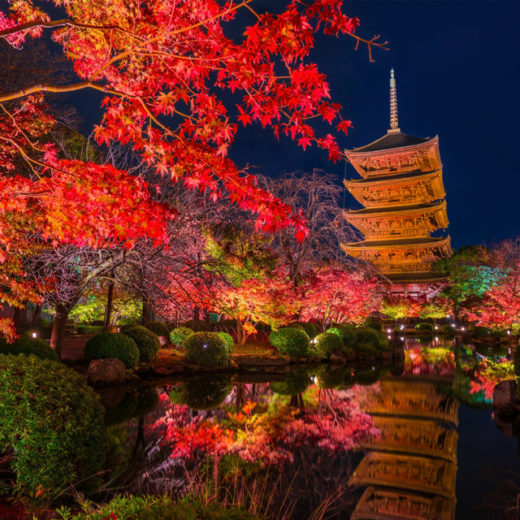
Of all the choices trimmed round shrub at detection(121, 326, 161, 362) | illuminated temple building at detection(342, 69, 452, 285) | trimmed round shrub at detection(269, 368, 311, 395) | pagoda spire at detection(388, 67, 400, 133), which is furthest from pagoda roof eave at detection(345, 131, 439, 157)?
trimmed round shrub at detection(121, 326, 161, 362)

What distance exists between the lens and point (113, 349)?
12297 millimetres

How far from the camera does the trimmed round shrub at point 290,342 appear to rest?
17.0m

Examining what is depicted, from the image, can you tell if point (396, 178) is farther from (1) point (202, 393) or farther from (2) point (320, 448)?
(2) point (320, 448)

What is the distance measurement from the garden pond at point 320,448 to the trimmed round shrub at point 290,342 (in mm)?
4220

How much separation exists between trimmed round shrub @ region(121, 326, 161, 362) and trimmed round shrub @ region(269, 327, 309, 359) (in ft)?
18.1

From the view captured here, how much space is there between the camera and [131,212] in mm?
4910

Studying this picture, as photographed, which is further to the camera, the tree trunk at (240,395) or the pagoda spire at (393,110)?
the pagoda spire at (393,110)

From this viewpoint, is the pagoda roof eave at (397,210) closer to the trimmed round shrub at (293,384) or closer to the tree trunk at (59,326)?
the trimmed round shrub at (293,384)

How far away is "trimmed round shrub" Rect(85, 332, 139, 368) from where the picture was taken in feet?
40.3

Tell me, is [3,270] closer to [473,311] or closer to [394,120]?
[473,311]

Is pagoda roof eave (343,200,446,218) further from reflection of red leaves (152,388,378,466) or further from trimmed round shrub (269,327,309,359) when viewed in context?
reflection of red leaves (152,388,378,466)

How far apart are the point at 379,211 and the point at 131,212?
117 ft

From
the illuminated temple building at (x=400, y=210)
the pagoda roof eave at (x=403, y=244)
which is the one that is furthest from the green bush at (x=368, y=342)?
the illuminated temple building at (x=400, y=210)

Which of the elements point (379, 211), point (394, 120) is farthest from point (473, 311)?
point (394, 120)
